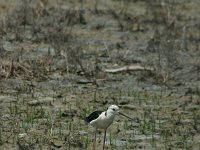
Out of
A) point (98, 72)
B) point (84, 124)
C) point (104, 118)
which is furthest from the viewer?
point (98, 72)

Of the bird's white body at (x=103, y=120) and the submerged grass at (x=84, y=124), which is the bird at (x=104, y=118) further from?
the submerged grass at (x=84, y=124)

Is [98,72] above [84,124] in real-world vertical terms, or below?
above

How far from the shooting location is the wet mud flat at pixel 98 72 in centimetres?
1009

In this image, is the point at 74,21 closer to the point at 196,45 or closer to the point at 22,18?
the point at 22,18

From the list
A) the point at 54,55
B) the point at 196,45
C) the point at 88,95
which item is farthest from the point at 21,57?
the point at 196,45

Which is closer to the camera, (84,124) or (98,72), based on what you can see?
(84,124)

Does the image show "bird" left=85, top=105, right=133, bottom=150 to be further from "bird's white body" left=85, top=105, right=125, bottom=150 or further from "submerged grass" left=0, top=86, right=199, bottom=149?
"submerged grass" left=0, top=86, right=199, bottom=149

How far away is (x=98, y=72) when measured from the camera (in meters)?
13.5

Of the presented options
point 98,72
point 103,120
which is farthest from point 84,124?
point 98,72

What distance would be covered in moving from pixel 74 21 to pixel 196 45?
9.44ft

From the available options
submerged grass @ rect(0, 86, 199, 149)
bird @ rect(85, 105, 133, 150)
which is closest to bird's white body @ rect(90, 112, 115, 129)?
bird @ rect(85, 105, 133, 150)

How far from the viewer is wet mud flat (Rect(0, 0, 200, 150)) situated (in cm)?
1009

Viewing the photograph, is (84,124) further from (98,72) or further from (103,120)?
(98,72)

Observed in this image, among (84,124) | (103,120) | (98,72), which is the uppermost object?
(103,120)
